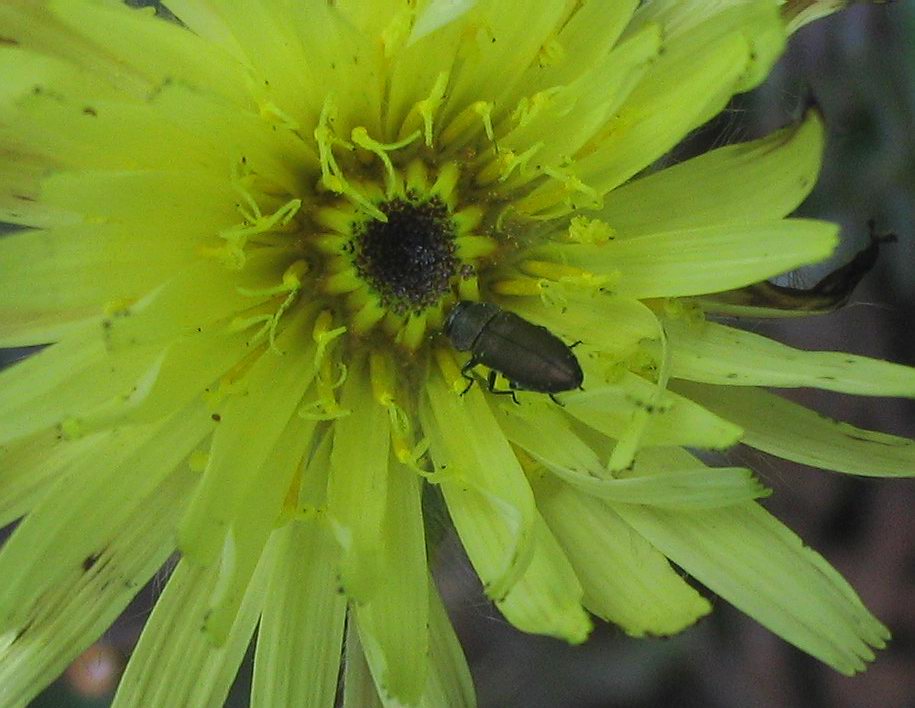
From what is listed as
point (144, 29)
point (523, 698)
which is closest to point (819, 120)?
point (144, 29)

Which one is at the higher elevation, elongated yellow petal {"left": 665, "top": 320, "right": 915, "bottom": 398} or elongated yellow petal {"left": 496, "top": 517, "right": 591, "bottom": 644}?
elongated yellow petal {"left": 665, "top": 320, "right": 915, "bottom": 398}

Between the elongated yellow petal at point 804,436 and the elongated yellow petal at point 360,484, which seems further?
the elongated yellow petal at point 804,436

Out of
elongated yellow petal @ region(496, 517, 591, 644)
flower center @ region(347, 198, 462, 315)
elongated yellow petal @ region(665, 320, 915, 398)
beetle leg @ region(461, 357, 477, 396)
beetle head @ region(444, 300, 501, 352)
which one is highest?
flower center @ region(347, 198, 462, 315)

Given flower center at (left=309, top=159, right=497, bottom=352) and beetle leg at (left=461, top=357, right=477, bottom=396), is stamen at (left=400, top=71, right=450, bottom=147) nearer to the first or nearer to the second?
flower center at (left=309, top=159, right=497, bottom=352)

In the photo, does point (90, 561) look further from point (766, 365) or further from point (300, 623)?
point (766, 365)

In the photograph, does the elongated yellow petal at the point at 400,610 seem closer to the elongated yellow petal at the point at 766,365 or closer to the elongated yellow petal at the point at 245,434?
the elongated yellow petal at the point at 245,434

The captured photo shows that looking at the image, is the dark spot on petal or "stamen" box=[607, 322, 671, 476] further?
the dark spot on petal

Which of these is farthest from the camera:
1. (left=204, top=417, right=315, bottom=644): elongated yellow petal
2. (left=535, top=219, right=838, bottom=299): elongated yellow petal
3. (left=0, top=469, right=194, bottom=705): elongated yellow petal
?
(left=0, top=469, right=194, bottom=705): elongated yellow petal

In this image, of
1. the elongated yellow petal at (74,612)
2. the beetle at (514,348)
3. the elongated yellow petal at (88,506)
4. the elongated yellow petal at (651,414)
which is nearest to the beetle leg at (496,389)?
the beetle at (514,348)

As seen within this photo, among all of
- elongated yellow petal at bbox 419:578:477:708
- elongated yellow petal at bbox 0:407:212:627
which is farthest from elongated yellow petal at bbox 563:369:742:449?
elongated yellow petal at bbox 0:407:212:627

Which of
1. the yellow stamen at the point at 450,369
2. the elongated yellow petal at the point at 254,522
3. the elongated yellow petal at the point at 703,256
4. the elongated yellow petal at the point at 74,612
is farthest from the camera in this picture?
the yellow stamen at the point at 450,369

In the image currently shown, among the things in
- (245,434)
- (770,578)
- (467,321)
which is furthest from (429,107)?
(770,578)
